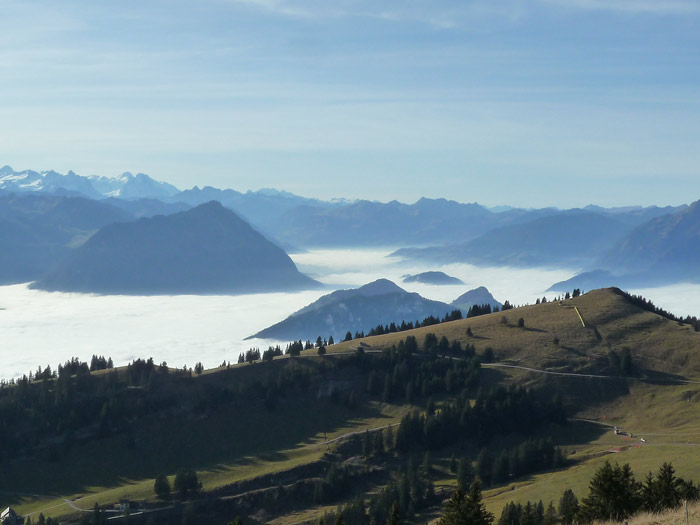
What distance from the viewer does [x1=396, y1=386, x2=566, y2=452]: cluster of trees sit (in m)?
182

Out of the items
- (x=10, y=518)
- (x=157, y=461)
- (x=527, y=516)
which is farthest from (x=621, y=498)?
(x=157, y=461)

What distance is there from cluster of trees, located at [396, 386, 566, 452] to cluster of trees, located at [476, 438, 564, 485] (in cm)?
1790

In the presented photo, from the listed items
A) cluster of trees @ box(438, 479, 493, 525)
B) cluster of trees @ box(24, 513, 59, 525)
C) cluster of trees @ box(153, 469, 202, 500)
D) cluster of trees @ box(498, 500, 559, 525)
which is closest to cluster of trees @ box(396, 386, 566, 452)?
cluster of trees @ box(153, 469, 202, 500)

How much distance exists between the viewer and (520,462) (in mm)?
161250

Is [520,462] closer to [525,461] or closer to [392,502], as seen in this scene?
[525,461]

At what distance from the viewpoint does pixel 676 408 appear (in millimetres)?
176750

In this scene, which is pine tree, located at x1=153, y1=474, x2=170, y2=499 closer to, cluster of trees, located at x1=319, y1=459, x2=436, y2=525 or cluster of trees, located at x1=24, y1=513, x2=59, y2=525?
cluster of trees, located at x1=24, y1=513, x2=59, y2=525

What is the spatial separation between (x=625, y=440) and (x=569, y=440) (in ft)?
48.1

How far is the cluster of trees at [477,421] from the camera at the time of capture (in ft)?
597

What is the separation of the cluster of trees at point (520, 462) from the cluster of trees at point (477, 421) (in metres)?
17.9

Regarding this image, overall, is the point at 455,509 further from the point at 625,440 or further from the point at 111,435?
the point at 111,435

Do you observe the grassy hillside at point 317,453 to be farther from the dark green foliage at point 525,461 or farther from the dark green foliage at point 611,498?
the dark green foliage at point 611,498

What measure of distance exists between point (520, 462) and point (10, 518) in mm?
106596

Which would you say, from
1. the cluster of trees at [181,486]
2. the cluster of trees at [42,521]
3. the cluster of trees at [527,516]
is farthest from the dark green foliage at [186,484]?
the cluster of trees at [527,516]
